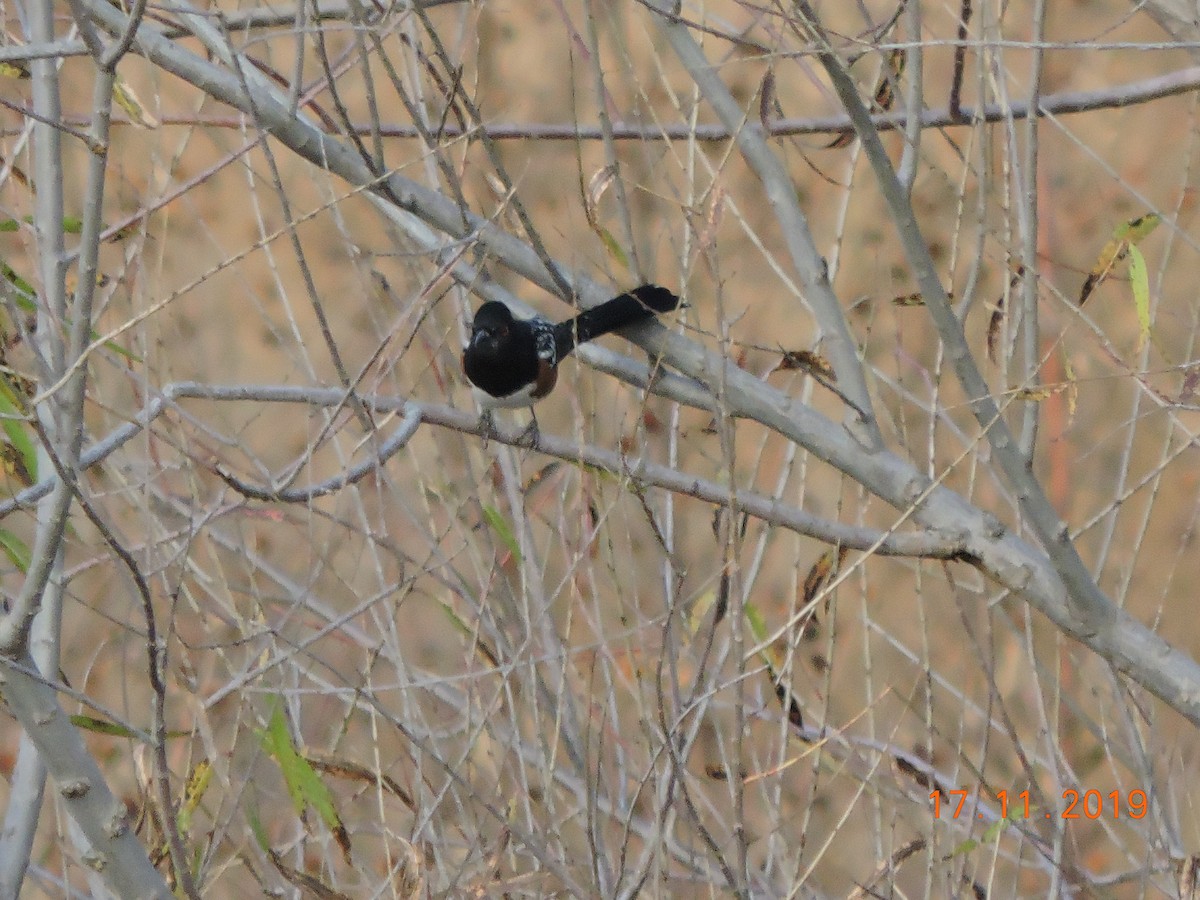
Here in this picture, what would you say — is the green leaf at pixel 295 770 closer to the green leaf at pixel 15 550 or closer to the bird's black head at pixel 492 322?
the green leaf at pixel 15 550

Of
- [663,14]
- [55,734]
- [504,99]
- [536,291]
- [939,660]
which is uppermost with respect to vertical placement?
[504,99]

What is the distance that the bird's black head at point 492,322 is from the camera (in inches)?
104

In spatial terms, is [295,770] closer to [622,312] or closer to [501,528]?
[501,528]

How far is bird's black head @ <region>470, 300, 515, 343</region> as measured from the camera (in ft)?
8.66

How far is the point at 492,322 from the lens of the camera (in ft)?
8.75

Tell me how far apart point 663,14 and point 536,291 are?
2.63 meters

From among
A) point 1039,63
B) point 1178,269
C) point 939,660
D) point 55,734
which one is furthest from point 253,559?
point 1178,269

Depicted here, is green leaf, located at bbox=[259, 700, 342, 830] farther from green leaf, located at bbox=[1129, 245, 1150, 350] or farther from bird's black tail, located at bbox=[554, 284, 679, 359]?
green leaf, located at bbox=[1129, 245, 1150, 350]

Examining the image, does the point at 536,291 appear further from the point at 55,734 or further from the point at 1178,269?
the point at 55,734

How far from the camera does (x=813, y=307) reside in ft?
4.95
